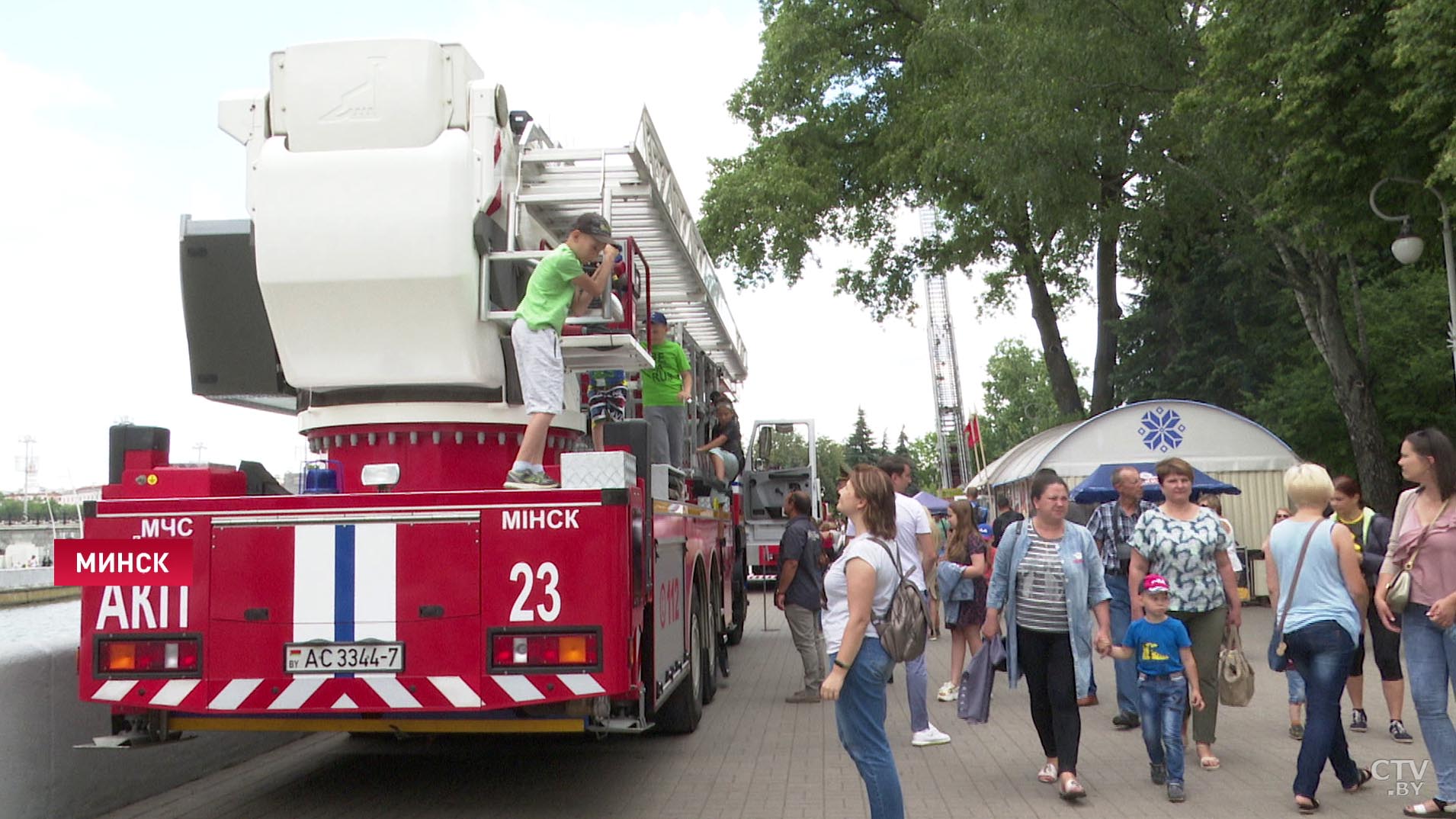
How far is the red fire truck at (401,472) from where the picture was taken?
21.8ft

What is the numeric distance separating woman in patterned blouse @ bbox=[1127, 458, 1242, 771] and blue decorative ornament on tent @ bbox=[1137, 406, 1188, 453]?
17.1 m

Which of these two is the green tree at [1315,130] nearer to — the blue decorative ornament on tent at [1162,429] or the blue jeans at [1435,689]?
the blue decorative ornament on tent at [1162,429]

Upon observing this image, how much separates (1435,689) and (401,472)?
5.45m

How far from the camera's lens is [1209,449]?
24.9 metres

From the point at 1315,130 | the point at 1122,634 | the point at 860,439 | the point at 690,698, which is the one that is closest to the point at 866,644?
the point at 690,698

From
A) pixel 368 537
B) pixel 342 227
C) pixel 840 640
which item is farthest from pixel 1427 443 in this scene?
pixel 342 227

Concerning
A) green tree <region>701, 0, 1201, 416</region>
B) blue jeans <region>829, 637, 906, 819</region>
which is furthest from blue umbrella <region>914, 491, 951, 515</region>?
blue jeans <region>829, 637, 906, 819</region>

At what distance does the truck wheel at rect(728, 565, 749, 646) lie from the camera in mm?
15755

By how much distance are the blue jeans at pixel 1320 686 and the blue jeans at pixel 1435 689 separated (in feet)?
1.00

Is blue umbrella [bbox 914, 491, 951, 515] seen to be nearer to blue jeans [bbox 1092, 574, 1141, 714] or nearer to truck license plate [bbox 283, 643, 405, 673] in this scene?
blue jeans [bbox 1092, 574, 1141, 714]

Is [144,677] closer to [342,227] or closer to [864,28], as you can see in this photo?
[342,227]

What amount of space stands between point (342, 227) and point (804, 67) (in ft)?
86.3

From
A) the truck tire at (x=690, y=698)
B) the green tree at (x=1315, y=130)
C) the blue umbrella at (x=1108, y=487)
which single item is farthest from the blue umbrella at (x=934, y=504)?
the truck tire at (x=690, y=698)

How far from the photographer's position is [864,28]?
1299 inches
